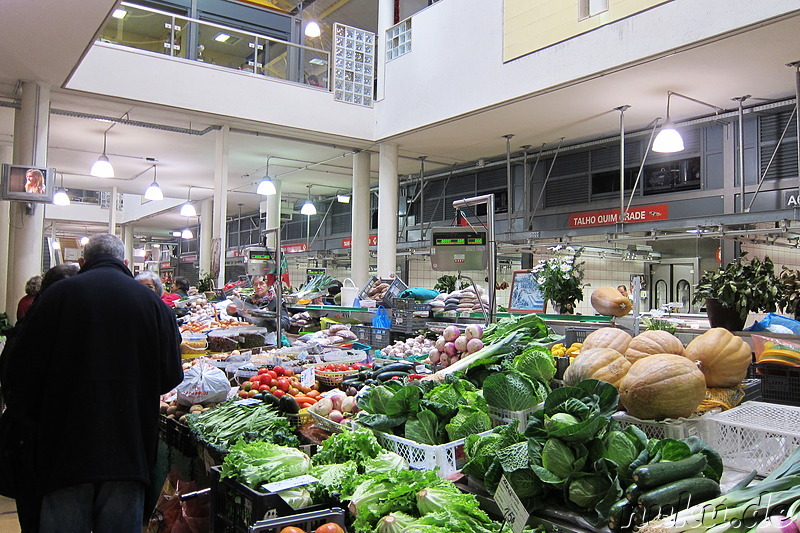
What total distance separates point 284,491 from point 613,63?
6.87 meters

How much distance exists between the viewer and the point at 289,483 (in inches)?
93.7

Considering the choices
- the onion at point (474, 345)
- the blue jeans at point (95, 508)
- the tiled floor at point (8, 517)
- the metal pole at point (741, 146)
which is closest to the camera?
the blue jeans at point (95, 508)

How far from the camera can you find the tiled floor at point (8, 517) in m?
4.61

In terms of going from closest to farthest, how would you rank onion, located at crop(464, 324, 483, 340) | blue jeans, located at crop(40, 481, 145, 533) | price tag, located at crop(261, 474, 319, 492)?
1. price tag, located at crop(261, 474, 319, 492)
2. blue jeans, located at crop(40, 481, 145, 533)
3. onion, located at crop(464, 324, 483, 340)

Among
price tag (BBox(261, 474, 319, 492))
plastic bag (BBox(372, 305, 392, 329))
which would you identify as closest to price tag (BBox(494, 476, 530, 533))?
price tag (BBox(261, 474, 319, 492))

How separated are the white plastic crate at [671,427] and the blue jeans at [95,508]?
7.24 ft

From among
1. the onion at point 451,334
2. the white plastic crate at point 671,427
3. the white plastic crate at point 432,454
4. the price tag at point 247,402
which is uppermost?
the onion at point 451,334

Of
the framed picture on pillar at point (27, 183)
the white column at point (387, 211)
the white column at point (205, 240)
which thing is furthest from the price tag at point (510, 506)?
the white column at point (205, 240)

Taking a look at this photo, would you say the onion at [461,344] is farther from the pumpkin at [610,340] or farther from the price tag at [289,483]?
the price tag at [289,483]

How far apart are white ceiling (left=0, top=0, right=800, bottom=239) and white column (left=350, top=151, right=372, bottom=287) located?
46 cm

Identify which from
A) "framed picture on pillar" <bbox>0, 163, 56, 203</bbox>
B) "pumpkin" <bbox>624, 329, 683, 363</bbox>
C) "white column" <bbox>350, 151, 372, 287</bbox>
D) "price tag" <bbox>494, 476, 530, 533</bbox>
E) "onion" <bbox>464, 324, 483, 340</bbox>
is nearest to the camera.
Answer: "price tag" <bbox>494, 476, 530, 533</bbox>

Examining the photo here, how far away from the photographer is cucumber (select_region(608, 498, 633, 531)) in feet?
5.69

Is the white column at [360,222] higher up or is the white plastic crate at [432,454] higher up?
the white column at [360,222]

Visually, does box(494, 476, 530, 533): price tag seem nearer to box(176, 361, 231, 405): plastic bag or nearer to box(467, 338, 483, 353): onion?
box(467, 338, 483, 353): onion
